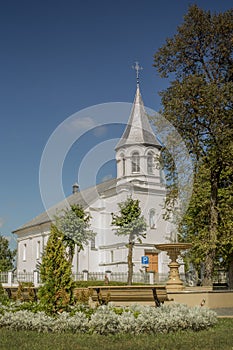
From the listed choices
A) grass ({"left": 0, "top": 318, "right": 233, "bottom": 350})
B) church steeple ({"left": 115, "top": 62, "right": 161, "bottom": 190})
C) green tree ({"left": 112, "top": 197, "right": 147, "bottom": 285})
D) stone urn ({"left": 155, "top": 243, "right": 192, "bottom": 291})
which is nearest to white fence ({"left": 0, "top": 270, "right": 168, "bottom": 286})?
green tree ({"left": 112, "top": 197, "right": 147, "bottom": 285})

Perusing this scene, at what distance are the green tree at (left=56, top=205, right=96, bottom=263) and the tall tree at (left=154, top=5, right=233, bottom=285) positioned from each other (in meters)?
17.1

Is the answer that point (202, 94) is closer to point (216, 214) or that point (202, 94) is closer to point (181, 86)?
point (181, 86)

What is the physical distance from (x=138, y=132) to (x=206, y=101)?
22.0m

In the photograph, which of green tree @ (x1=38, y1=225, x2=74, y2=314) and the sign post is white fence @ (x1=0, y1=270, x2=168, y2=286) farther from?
green tree @ (x1=38, y1=225, x2=74, y2=314)

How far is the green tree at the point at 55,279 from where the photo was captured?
10.4m

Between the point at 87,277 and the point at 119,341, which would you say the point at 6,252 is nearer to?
the point at 87,277

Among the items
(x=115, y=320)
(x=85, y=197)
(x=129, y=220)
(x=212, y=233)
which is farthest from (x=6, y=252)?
(x=115, y=320)

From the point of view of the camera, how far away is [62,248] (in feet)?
35.8

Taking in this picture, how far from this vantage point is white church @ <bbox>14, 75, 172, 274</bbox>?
135 feet

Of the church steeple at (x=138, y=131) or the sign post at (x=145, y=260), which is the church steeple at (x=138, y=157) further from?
the sign post at (x=145, y=260)

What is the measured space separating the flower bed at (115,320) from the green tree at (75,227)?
28.7 metres

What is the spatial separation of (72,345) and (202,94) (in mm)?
15604

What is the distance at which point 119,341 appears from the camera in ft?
26.3

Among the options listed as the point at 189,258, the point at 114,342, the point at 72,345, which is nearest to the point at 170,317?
the point at 114,342
